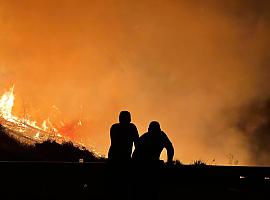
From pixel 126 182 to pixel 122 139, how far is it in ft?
2.86

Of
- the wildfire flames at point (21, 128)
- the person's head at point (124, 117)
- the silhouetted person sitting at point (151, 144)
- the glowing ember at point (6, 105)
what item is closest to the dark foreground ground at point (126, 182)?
the silhouetted person sitting at point (151, 144)

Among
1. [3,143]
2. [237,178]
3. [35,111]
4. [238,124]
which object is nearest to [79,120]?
[35,111]

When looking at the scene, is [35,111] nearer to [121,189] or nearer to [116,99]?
[116,99]

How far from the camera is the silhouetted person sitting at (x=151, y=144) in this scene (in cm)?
1026

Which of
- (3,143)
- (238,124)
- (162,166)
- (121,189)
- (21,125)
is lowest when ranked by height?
(121,189)

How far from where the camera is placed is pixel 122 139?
1036 centimetres

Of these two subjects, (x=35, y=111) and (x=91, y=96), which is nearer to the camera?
(x=35, y=111)

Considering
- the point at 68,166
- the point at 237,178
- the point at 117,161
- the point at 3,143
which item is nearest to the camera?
the point at 117,161

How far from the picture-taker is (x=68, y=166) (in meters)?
11.0

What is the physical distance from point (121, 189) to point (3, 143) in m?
13.6

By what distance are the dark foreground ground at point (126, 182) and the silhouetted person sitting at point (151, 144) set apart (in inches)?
8.7

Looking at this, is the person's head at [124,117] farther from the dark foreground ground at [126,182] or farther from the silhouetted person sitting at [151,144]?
the dark foreground ground at [126,182]

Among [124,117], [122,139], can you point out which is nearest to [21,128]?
[122,139]

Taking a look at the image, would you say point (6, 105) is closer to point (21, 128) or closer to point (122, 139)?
point (21, 128)
